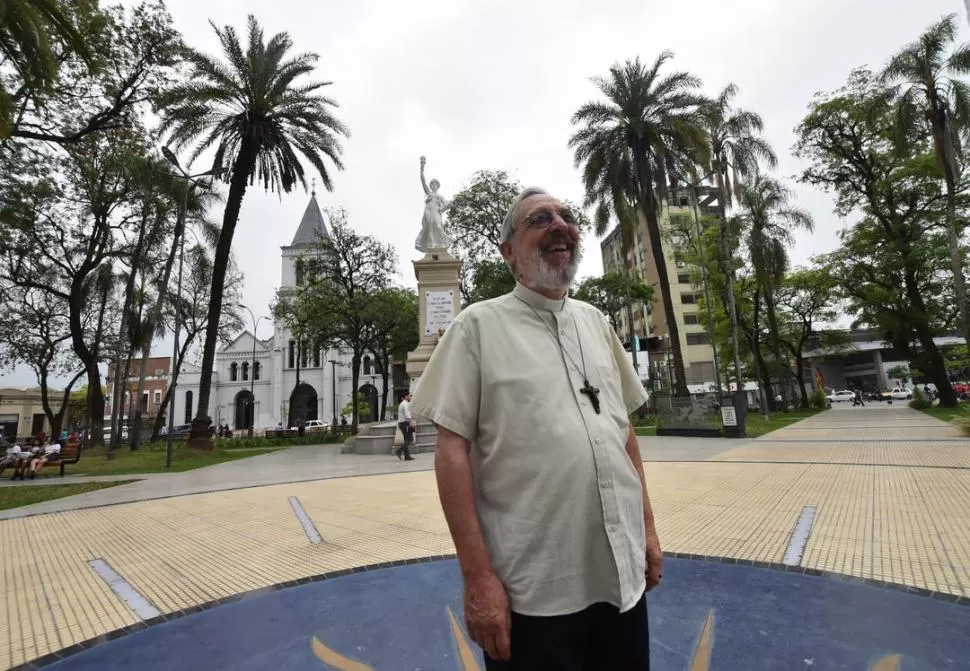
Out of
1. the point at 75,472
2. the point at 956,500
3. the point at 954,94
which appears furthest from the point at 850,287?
the point at 75,472

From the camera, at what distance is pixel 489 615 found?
1.16 metres

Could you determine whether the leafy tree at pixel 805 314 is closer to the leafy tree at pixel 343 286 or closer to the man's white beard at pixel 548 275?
the leafy tree at pixel 343 286

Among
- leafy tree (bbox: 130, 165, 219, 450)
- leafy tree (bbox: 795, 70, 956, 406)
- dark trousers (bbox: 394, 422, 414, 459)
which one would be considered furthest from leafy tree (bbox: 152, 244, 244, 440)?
leafy tree (bbox: 795, 70, 956, 406)

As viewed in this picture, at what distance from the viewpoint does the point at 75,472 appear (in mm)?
13320

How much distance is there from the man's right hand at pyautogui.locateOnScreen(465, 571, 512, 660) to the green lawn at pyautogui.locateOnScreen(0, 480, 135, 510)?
10199mm

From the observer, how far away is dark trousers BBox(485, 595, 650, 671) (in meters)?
1.17

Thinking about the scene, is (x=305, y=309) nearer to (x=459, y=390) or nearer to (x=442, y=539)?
(x=442, y=539)

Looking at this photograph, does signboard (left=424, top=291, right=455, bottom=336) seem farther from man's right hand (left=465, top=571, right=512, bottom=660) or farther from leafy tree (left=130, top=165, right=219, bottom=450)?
man's right hand (left=465, top=571, right=512, bottom=660)

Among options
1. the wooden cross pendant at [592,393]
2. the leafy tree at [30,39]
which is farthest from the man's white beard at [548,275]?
the leafy tree at [30,39]

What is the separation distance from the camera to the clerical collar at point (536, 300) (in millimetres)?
1492

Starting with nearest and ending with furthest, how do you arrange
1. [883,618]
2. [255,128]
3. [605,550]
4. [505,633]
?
1. [505,633]
2. [605,550]
3. [883,618]
4. [255,128]

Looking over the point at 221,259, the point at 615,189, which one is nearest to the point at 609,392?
the point at 221,259

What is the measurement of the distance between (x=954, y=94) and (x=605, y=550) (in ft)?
67.5

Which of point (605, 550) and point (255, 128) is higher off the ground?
point (255, 128)
